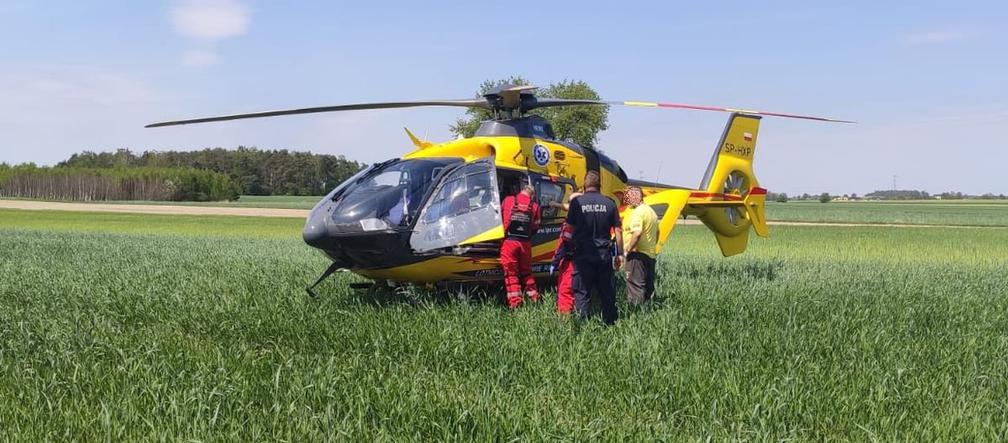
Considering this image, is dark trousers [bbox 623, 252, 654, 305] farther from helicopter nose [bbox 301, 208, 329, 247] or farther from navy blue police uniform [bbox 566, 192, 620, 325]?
helicopter nose [bbox 301, 208, 329, 247]

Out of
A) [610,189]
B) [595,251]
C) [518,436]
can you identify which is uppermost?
[610,189]

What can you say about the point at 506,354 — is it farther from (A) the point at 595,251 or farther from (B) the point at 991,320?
(B) the point at 991,320

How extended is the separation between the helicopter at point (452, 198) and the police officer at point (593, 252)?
981mm

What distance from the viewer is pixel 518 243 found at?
796cm

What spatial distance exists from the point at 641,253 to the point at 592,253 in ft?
4.50

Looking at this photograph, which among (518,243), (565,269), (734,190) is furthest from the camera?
(734,190)

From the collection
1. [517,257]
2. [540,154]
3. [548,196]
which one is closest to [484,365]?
[517,257]

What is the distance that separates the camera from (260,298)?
8.20 meters

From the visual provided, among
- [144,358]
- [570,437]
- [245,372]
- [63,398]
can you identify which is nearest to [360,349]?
[245,372]

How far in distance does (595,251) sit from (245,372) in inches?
142

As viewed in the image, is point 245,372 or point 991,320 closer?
point 245,372

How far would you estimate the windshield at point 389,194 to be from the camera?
24.7 feet

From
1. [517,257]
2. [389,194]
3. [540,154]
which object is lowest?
[517,257]

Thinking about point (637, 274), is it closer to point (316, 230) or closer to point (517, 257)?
point (517, 257)
